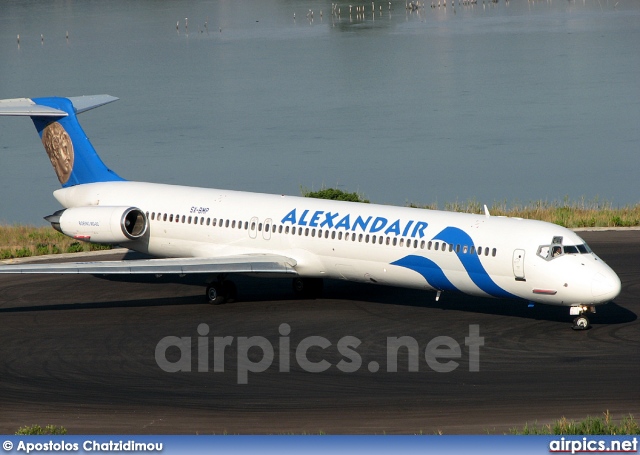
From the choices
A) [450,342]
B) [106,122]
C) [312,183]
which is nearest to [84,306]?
[450,342]

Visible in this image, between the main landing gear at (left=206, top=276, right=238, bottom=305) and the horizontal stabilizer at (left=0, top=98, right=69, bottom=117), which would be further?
the horizontal stabilizer at (left=0, top=98, right=69, bottom=117)

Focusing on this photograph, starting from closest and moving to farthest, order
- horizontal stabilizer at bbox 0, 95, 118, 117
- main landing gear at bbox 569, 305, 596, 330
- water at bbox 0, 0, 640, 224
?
main landing gear at bbox 569, 305, 596, 330
horizontal stabilizer at bbox 0, 95, 118, 117
water at bbox 0, 0, 640, 224

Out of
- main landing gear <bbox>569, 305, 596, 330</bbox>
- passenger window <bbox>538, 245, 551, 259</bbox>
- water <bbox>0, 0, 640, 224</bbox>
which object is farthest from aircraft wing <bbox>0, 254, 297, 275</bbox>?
water <bbox>0, 0, 640, 224</bbox>

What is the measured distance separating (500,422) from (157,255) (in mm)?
15972

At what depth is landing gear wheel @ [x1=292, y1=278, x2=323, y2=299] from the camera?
3225 centimetres

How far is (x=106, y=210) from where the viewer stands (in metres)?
33.6

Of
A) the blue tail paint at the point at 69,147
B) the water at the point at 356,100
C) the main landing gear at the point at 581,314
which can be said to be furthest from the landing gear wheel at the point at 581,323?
the water at the point at 356,100

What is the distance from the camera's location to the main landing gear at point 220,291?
31.8 metres

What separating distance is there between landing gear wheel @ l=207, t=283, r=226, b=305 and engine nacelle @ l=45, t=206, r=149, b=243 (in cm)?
338

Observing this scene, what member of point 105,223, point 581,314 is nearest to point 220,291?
point 105,223

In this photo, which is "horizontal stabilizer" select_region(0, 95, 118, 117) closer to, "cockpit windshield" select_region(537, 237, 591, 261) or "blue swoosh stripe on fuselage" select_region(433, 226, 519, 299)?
"blue swoosh stripe on fuselage" select_region(433, 226, 519, 299)

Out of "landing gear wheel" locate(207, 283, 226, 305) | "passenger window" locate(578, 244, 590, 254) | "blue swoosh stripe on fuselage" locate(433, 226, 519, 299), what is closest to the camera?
"passenger window" locate(578, 244, 590, 254)

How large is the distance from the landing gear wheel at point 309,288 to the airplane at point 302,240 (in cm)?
3

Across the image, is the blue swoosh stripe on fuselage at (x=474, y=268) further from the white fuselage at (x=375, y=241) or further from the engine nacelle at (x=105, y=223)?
the engine nacelle at (x=105, y=223)
